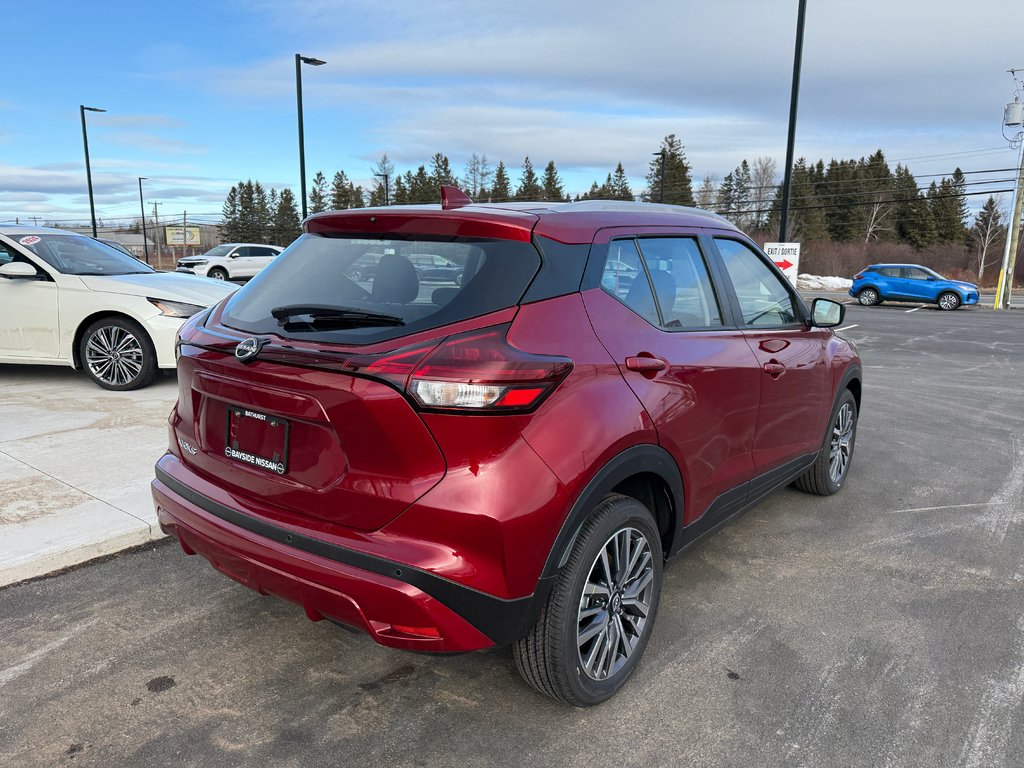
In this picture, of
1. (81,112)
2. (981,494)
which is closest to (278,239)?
(81,112)

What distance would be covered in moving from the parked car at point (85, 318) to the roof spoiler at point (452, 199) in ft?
16.9

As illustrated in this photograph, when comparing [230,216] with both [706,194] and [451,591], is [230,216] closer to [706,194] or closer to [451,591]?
[706,194]

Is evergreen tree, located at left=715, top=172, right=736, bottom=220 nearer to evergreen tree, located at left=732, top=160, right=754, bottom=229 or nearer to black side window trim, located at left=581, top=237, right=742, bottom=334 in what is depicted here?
evergreen tree, located at left=732, top=160, right=754, bottom=229

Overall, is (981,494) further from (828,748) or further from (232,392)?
(232,392)

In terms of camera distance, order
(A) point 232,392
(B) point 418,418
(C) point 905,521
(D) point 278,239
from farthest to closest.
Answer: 1. (D) point 278,239
2. (C) point 905,521
3. (A) point 232,392
4. (B) point 418,418

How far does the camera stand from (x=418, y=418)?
2.18 meters

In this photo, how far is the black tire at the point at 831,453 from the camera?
4.62 meters

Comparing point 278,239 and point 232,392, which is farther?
point 278,239

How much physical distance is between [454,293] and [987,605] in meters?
2.98

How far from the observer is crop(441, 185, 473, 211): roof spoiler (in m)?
2.75

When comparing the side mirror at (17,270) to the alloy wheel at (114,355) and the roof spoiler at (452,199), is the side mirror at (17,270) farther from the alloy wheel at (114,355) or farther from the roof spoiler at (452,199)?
the roof spoiler at (452,199)

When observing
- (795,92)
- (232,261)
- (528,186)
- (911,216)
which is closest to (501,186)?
(528,186)

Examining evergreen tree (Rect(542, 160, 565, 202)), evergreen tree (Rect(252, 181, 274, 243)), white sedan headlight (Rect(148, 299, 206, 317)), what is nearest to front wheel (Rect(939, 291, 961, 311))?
white sedan headlight (Rect(148, 299, 206, 317))

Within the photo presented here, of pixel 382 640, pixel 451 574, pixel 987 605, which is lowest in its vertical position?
pixel 987 605
